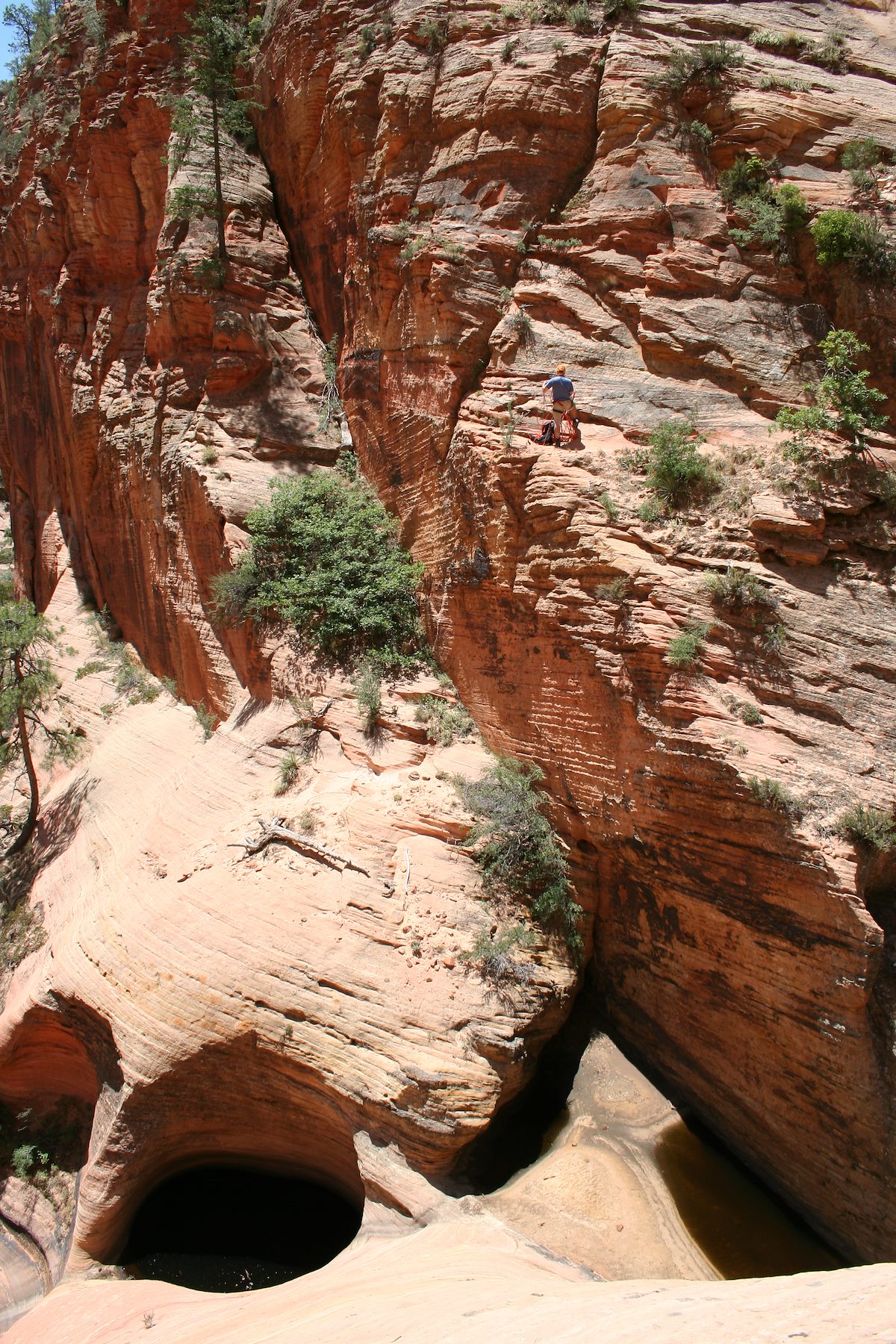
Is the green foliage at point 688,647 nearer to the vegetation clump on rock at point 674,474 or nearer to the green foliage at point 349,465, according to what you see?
the vegetation clump on rock at point 674,474

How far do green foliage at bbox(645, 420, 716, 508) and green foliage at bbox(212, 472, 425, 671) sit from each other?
12.2 feet

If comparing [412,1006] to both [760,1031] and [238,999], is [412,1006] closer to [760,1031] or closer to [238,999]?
[238,999]

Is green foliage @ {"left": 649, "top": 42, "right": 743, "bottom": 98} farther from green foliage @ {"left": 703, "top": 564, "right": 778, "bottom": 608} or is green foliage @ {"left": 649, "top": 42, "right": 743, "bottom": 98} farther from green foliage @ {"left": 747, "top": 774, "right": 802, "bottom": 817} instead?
green foliage @ {"left": 747, "top": 774, "right": 802, "bottom": 817}

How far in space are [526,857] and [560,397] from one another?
17.3 ft

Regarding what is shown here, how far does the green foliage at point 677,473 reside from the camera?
7836 millimetres

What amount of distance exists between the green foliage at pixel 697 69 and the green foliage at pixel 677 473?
16.9 feet

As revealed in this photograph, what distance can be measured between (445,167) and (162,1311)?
13515 mm

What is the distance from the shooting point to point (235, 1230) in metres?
9.30

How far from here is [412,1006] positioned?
7375 millimetres

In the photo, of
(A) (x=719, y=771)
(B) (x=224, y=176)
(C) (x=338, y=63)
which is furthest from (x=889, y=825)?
(B) (x=224, y=176)

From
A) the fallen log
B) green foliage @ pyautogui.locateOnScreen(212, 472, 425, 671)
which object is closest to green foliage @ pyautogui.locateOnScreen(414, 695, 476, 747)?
green foliage @ pyautogui.locateOnScreen(212, 472, 425, 671)

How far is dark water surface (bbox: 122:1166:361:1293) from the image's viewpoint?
29.1ft

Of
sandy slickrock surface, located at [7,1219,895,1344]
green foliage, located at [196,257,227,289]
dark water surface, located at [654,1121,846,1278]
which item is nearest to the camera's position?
sandy slickrock surface, located at [7,1219,895,1344]

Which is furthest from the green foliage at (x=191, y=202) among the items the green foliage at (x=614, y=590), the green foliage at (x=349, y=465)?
the green foliage at (x=614, y=590)
